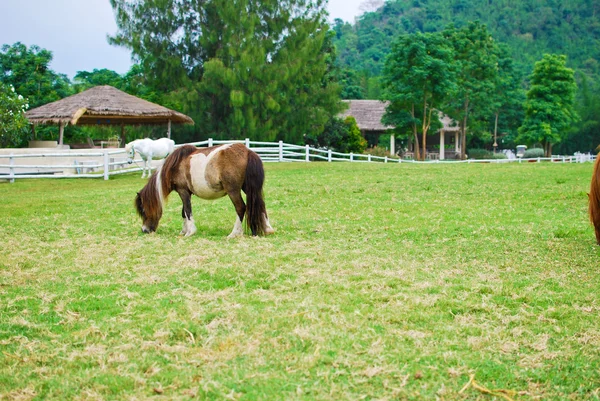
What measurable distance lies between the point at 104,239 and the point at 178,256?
199 centimetres

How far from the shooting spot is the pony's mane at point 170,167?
9141 millimetres

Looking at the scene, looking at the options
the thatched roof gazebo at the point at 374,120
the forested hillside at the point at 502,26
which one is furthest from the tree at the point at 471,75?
the forested hillside at the point at 502,26

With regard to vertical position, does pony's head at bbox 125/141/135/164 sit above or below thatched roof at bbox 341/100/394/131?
below

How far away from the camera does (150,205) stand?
9.28 metres

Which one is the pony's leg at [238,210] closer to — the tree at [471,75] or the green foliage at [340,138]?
the green foliage at [340,138]

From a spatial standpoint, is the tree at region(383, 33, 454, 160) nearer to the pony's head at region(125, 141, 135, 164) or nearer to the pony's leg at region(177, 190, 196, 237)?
the pony's head at region(125, 141, 135, 164)

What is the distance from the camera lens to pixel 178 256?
7457mm

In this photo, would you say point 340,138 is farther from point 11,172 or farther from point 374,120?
point 11,172

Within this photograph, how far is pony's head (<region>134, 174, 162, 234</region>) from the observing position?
923cm

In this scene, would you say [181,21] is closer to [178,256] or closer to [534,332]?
[178,256]

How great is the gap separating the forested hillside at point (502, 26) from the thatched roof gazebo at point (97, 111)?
5380 centimetres

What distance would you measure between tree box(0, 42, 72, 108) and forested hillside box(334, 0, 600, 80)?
50534mm

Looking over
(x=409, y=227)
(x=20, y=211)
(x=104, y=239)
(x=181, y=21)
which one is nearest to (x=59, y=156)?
(x=20, y=211)

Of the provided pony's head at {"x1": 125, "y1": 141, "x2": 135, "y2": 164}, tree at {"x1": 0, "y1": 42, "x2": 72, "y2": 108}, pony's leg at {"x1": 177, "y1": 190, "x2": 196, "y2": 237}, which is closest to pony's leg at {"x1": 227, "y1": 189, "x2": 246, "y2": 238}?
pony's leg at {"x1": 177, "y1": 190, "x2": 196, "y2": 237}
